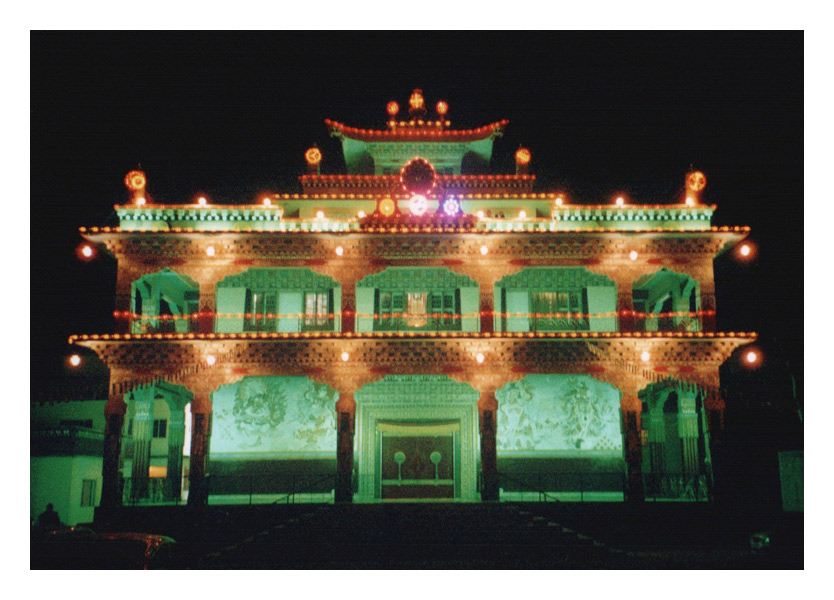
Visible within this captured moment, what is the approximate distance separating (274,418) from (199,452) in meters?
3.41

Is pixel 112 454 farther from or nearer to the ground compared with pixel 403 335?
nearer to the ground

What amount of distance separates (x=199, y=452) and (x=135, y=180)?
919cm

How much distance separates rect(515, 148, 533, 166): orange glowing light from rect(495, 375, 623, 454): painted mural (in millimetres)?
7794

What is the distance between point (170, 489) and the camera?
2245cm

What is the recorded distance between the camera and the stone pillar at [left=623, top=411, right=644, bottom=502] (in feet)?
65.5

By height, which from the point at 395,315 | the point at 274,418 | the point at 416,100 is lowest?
the point at 274,418

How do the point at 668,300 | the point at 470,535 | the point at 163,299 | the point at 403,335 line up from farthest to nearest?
the point at 163,299, the point at 668,300, the point at 403,335, the point at 470,535

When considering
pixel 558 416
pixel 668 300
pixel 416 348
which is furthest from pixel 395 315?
pixel 668 300

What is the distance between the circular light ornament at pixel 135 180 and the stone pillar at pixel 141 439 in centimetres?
643

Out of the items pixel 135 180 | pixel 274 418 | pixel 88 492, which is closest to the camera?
pixel 274 418

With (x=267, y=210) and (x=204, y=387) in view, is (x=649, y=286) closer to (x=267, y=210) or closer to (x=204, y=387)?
(x=267, y=210)

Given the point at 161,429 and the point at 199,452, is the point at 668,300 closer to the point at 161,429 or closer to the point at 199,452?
the point at 199,452

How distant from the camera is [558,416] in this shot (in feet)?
77.2

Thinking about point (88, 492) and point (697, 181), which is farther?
point (88, 492)
